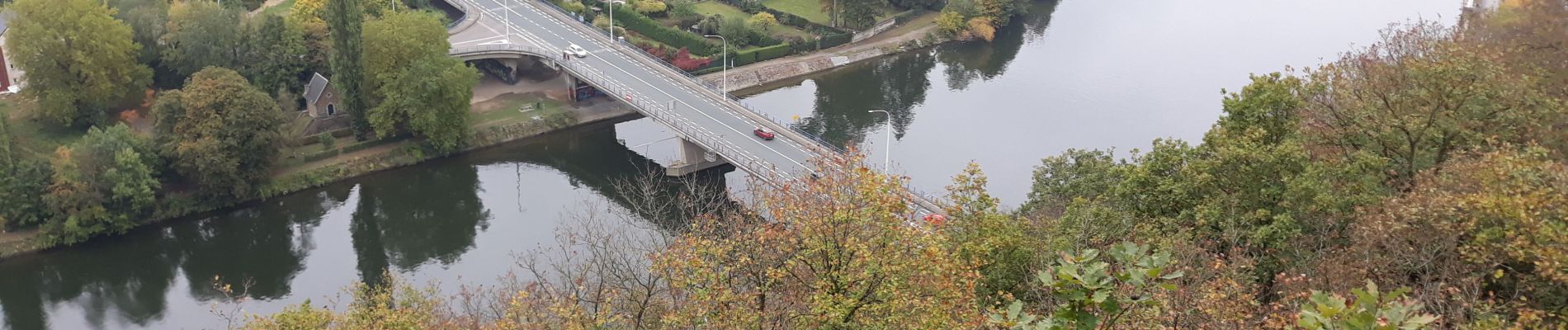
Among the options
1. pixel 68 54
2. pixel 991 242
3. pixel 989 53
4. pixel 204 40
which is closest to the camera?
pixel 991 242

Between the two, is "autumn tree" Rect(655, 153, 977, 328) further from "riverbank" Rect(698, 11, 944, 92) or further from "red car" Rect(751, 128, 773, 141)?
"riverbank" Rect(698, 11, 944, 92)

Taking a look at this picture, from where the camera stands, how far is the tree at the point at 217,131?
5266 cm

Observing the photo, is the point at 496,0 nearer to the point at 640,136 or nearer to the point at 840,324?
the point at 640,136

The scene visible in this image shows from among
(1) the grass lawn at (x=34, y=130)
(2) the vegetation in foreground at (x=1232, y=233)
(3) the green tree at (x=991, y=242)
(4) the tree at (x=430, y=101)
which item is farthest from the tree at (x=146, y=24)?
(3) the green tree at (x=991, y=242)

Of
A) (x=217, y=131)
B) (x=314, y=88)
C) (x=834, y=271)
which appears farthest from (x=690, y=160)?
(x=834, y=271)

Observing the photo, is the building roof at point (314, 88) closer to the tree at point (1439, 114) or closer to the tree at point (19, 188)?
the tree at point (19, 188)

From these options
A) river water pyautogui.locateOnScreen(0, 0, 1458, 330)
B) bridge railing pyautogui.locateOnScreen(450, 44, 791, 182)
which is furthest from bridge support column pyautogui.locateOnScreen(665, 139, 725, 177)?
river water pyautogui.locateOnScreen(0, 0, 1458, 330)

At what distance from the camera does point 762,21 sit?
8144cm

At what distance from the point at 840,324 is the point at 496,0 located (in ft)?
216

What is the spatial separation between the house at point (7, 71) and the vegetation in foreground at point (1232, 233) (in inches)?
1588

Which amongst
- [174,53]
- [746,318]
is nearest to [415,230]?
[174,53]

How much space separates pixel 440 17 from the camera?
249ft

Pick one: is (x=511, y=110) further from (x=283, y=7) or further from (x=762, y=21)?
(x=762, y=21)

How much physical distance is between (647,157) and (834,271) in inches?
1679
